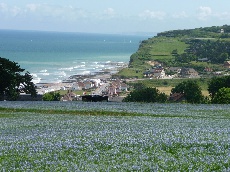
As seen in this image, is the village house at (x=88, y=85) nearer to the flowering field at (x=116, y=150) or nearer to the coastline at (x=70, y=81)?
the coastline at (x=70, y=81)

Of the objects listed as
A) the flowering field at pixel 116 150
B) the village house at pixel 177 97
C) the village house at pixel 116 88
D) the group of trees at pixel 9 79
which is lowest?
the village house at pixel 116 88

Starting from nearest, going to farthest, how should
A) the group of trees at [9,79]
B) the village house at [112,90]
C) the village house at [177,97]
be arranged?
the group of trees at [9,79]
the village house at [177,97]
the village house at [112,90]

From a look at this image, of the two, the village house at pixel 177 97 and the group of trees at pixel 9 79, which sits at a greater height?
the group of trees at pixel 9 79

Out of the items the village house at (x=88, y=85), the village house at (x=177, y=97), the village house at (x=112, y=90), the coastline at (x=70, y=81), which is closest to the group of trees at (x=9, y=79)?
the village house at (x=177, y=97)

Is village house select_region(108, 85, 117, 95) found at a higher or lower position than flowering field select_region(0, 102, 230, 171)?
lower

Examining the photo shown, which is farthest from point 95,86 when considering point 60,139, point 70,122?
point 60,139

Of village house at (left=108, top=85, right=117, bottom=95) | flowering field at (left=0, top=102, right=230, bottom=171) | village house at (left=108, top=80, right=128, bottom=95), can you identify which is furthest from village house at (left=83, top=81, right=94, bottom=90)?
flowering field at (left=0, top=102, right=230, bottom=171)

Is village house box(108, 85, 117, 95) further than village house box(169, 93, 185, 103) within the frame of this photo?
Yes

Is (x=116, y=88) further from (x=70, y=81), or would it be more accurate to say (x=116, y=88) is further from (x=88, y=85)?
(x=70, y=81)

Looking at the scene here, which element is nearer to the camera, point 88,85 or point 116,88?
point 116,88

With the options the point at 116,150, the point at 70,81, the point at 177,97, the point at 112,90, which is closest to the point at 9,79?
the point at 116,150

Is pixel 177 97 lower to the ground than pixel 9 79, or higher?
lower

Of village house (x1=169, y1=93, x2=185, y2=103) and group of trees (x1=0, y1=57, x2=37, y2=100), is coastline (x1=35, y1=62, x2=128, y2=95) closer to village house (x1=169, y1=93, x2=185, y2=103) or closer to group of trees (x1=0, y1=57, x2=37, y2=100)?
village house (x1=169, y1=93, x2=185, y2=103)
